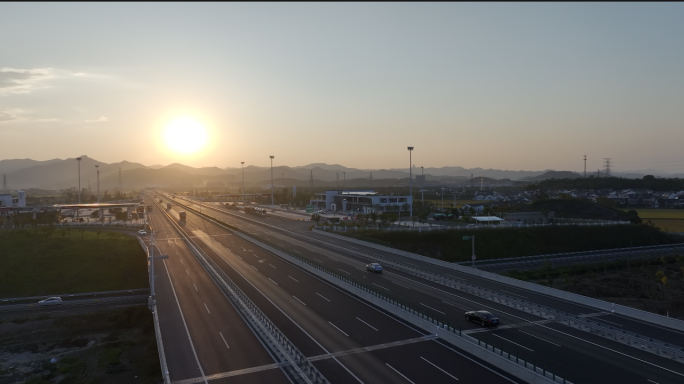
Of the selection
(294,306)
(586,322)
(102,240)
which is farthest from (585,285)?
(102,240)

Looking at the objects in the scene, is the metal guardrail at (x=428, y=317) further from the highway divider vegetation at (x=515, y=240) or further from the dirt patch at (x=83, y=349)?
the highway divider vegetation at (x=515, y=240)

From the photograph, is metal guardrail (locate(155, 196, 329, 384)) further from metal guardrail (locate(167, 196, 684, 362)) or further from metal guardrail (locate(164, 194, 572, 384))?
metal guardrail (locate(167, 196, 684, 362))

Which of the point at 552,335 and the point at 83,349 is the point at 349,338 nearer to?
the point at 552,335

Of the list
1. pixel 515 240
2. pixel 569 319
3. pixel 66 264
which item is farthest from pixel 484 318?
pixel 66 264

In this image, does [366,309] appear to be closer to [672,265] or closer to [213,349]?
[213,349]

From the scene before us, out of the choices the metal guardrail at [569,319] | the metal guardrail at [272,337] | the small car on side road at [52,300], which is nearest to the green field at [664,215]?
the metal guardrail at [569,319]
